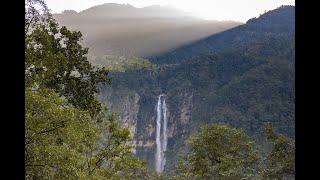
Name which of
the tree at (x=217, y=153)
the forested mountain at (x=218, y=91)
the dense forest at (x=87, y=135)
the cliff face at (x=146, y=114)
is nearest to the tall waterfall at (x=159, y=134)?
the cliff face at (x=146, y=114)

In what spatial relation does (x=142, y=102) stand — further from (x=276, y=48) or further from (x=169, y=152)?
(x=276, y=48)

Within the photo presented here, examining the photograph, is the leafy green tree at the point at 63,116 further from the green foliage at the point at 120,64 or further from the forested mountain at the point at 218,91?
the green foliage at the point at 120,64

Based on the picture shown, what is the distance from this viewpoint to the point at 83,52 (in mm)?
18266

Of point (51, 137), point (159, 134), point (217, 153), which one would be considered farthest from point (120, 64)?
point (51, 137)

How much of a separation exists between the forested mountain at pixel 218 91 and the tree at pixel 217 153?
2403 inches

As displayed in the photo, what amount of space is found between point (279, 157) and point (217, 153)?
18.8 ft

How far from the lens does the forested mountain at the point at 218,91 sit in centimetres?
11825

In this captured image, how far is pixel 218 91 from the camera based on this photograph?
467 feet

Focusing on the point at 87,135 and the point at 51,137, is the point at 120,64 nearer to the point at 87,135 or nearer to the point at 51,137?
the point at 87,135

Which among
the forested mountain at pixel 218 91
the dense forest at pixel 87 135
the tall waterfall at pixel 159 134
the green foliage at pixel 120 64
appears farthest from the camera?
the green foliage at pixel 120 64

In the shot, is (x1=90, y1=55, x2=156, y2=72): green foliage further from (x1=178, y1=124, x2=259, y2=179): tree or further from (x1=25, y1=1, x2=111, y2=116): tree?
(x1=25, y1=1, x2=111, y2=116): tree

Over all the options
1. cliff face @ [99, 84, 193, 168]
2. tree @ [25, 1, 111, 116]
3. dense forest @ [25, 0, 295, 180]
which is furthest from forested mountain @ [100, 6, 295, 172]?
tree @ [25, 1, 111, 116]
